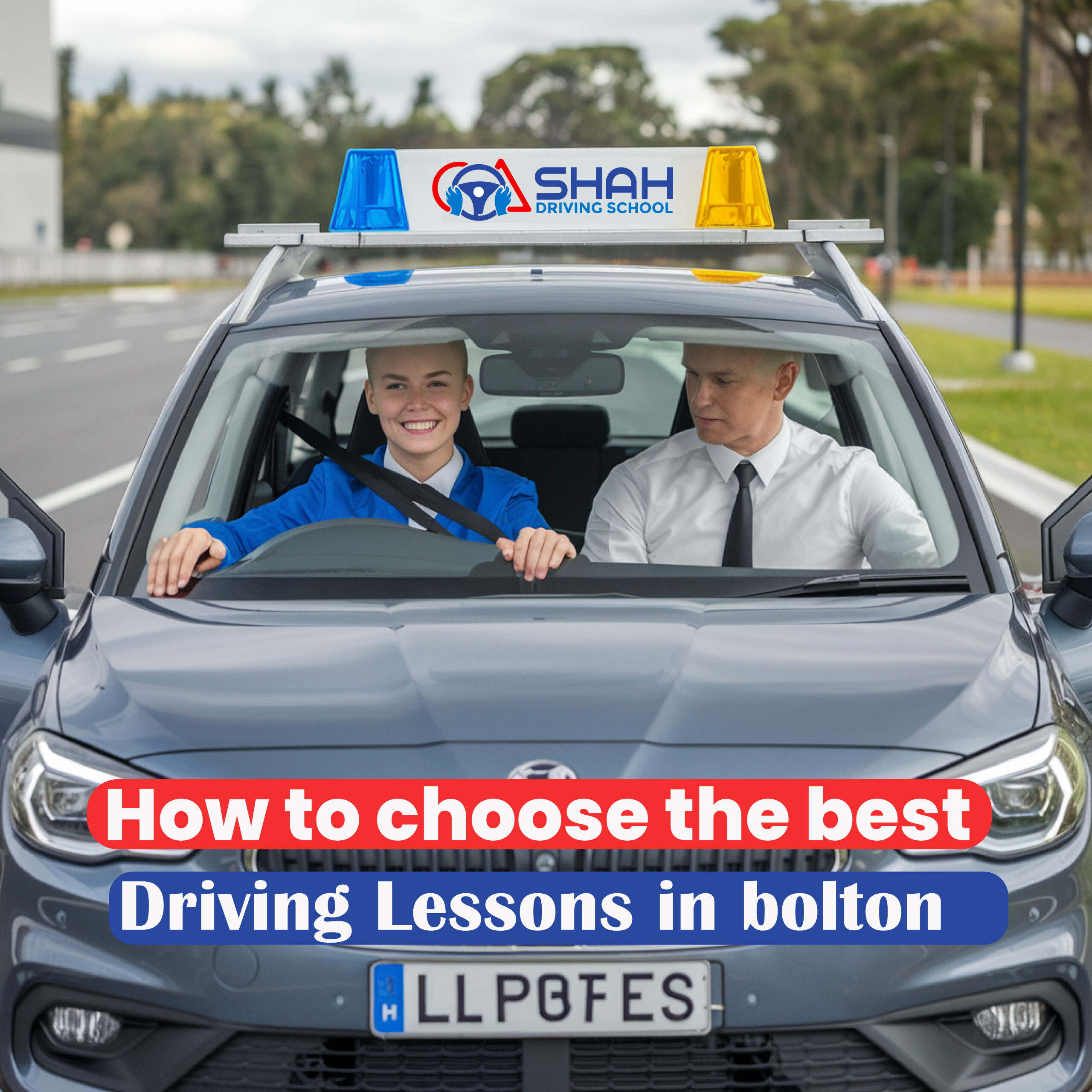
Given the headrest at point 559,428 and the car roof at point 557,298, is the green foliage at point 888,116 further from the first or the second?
the car roof at point 557,298

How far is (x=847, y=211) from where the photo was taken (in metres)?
95.9

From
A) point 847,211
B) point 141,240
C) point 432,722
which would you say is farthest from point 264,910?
point 141,240

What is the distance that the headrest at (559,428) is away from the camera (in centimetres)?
463

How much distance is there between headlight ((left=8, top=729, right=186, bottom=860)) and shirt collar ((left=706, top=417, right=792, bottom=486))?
1.67m

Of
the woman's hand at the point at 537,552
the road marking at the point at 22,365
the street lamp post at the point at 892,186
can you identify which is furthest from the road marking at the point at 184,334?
the street lamp post at the point at 892,186

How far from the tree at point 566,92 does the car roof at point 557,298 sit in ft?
389

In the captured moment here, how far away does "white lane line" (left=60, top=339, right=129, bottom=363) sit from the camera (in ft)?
83.3

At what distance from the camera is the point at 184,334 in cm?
3366

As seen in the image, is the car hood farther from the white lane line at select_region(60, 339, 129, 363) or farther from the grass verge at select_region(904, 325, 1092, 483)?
the white lane line at select_region(60, 339, 129, 363)

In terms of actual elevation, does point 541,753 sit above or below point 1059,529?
below

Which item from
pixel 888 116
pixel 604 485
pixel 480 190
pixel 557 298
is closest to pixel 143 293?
pixel 888 116

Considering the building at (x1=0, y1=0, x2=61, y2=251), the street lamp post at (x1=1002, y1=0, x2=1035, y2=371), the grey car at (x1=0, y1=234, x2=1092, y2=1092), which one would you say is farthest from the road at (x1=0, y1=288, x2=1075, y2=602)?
the building at (x1=0, y1=0, x2=61, y2=251)

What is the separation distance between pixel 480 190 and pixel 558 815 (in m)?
2.02

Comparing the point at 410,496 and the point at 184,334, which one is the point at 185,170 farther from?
the point at 410,496
